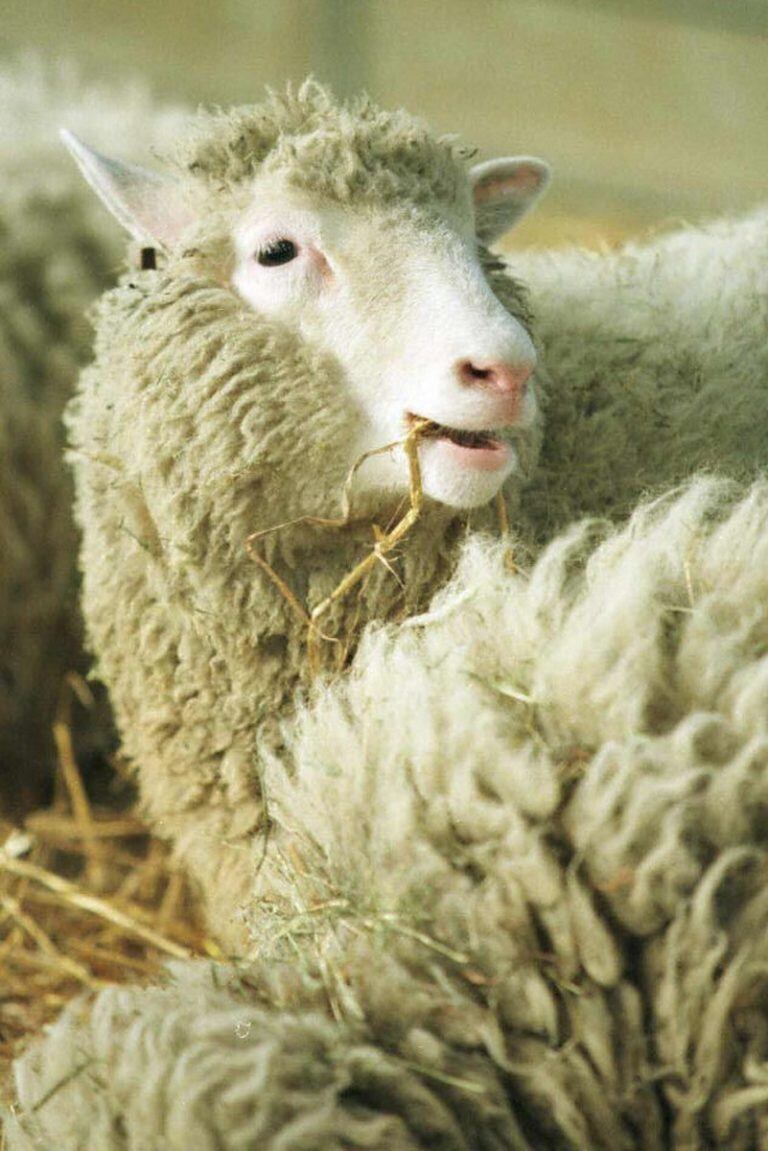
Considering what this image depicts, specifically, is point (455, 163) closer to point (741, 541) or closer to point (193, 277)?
point (193, 277)

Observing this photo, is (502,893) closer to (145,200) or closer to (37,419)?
(145,200)

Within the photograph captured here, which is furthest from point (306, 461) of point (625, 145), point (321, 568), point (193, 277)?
point (625, 145)

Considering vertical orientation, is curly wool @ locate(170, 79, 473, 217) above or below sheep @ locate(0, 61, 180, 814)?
above

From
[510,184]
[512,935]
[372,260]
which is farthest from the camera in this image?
[510,184]

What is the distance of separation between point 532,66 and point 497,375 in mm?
4737

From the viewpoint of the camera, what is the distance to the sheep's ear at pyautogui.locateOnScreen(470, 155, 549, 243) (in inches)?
79.4

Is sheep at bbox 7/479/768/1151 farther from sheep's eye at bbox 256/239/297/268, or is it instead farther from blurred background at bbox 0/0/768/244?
blurred background at bbox 0/0/768/244

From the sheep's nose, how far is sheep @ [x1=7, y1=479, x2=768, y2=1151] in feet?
0.86

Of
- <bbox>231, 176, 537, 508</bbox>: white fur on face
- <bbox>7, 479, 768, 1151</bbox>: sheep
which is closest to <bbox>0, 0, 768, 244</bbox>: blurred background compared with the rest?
<bbox>231, 176, 537, 508</bbox>: white fur on face

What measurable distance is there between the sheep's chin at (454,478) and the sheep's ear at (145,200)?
527mm

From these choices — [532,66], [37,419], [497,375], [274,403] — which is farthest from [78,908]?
[532,66]

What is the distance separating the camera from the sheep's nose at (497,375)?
61.6 inches

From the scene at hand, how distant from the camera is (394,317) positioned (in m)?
1.65

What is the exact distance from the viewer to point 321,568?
179 centimetres
